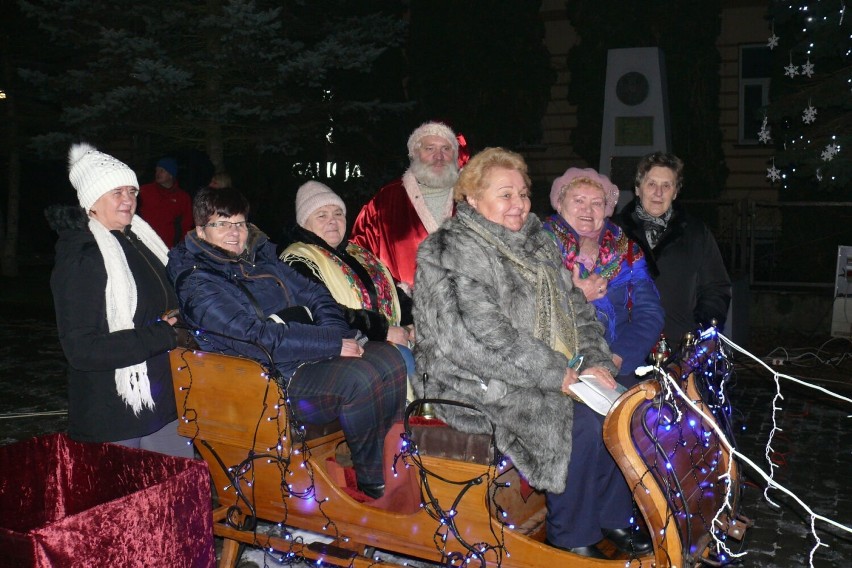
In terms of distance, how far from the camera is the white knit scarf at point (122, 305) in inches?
135

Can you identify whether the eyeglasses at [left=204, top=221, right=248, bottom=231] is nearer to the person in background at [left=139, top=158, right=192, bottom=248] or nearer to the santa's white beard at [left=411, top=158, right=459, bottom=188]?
the santa's white beard at [left=411, top=158, right=459, bottom=188]

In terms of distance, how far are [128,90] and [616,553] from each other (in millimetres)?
10053

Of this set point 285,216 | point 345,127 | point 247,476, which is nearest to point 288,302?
point 247,476

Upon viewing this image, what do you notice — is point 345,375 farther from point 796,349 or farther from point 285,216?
point 285,216

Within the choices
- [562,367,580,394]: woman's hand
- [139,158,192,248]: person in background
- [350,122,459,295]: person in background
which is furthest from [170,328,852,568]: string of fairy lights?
[139,158,192,248]: person in background

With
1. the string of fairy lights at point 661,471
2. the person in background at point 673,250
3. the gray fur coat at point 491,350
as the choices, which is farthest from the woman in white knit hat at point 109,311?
the person in background at point 673,250

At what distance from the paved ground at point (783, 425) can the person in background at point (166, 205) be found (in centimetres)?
189

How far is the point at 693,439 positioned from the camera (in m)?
3.34

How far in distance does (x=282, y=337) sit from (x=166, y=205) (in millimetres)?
5823

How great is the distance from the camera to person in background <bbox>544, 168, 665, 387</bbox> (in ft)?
13.4

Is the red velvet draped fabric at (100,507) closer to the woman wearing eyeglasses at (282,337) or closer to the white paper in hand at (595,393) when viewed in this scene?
the woman wearing eyeglasses at (282,337)

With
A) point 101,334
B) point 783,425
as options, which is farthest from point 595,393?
point 783,425

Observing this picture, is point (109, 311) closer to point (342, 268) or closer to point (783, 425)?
point (342, 268)

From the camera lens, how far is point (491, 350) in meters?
3.29
